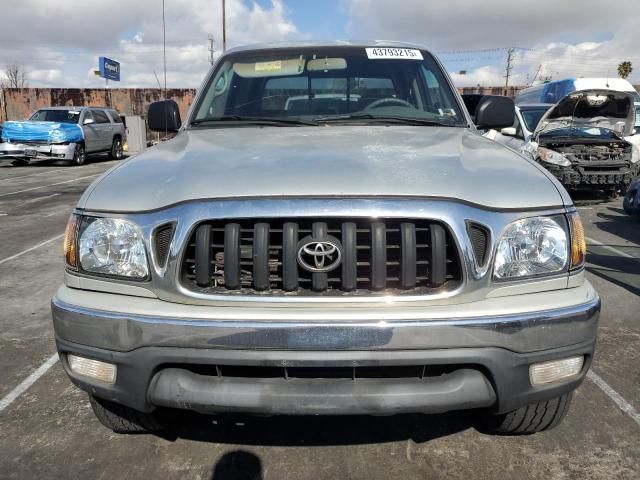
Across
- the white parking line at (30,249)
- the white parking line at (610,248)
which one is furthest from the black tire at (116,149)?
the white parking line at (610,248)

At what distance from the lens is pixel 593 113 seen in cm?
1019

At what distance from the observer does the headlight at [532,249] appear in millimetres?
1960

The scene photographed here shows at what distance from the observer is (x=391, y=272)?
198 cm

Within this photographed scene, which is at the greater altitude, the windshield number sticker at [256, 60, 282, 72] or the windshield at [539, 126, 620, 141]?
the windshield number sticker at [256, 60, 282, 72]

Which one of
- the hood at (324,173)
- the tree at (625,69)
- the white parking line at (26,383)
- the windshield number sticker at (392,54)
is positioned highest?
the tree at (625,69)

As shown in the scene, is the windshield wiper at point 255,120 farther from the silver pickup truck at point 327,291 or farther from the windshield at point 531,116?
the windshield at point 531,116

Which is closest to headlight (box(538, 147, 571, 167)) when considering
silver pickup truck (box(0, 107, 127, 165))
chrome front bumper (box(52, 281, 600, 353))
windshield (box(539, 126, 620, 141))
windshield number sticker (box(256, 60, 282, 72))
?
windshield (box(539, 126, 620, 141))

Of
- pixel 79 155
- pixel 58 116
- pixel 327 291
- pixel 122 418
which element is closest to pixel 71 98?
pixel 58 116

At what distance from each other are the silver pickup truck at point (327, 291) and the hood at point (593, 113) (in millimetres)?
8490

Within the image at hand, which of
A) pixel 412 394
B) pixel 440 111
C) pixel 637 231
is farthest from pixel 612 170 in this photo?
pixel 412 394

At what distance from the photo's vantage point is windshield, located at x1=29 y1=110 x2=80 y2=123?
17.3 metres

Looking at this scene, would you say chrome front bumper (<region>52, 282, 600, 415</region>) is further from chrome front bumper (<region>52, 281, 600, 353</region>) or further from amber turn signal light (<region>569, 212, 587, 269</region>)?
amber turn signal light (<region>569, 212, 587, 269</region>)

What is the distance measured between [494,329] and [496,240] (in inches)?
12.6

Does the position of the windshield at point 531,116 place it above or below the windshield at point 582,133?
above
